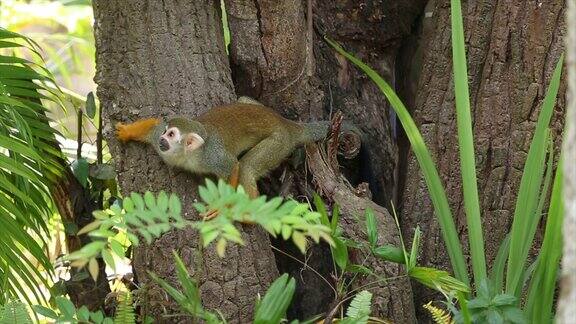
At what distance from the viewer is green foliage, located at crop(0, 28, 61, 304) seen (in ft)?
11.1

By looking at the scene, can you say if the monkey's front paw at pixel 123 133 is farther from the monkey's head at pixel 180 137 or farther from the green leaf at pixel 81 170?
the green leaf at pixel 81 170

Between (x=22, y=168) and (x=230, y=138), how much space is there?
33.2 inches

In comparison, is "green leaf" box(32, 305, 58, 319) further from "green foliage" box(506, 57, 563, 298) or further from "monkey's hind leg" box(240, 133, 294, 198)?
"green foliage" box(506, 57, 563, 298)

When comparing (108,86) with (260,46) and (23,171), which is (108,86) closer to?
(23,171)

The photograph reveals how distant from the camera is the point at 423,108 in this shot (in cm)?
388

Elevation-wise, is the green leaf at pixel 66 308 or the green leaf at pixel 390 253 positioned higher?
the green leaf at pixel 66 308

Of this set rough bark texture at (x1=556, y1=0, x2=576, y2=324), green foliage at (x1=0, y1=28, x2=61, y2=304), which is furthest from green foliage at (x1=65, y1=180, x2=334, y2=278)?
green foliage at (x1=0, y1=28, x2=61, y2=304)

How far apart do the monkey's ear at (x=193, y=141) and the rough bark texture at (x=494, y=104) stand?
0.97m

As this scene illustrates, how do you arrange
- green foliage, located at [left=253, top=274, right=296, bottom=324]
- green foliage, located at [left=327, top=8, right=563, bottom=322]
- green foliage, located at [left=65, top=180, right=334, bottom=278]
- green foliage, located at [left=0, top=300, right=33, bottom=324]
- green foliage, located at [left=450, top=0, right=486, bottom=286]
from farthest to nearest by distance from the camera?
green foliage, located at [left=450, top=0, right=486, bottom=286]
green foliage, located at [left=327, top=8, right=563, bottom=322]
green foliage, located at [left=0, top=300, right=33, bottom=324]
green foliage, located at [left=253, top=274, right=296, bottom=324]
green foliage, located at [left=65, top=180, right=334, bottom=278]

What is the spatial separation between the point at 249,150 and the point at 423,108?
30.3 inches

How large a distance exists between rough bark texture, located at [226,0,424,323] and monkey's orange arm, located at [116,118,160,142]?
63cm

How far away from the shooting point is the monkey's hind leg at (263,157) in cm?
376

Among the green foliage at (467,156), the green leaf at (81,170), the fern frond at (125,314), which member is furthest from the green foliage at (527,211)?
the green leaf at (81,170)

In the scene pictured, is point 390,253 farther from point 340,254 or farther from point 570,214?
point 570,214
